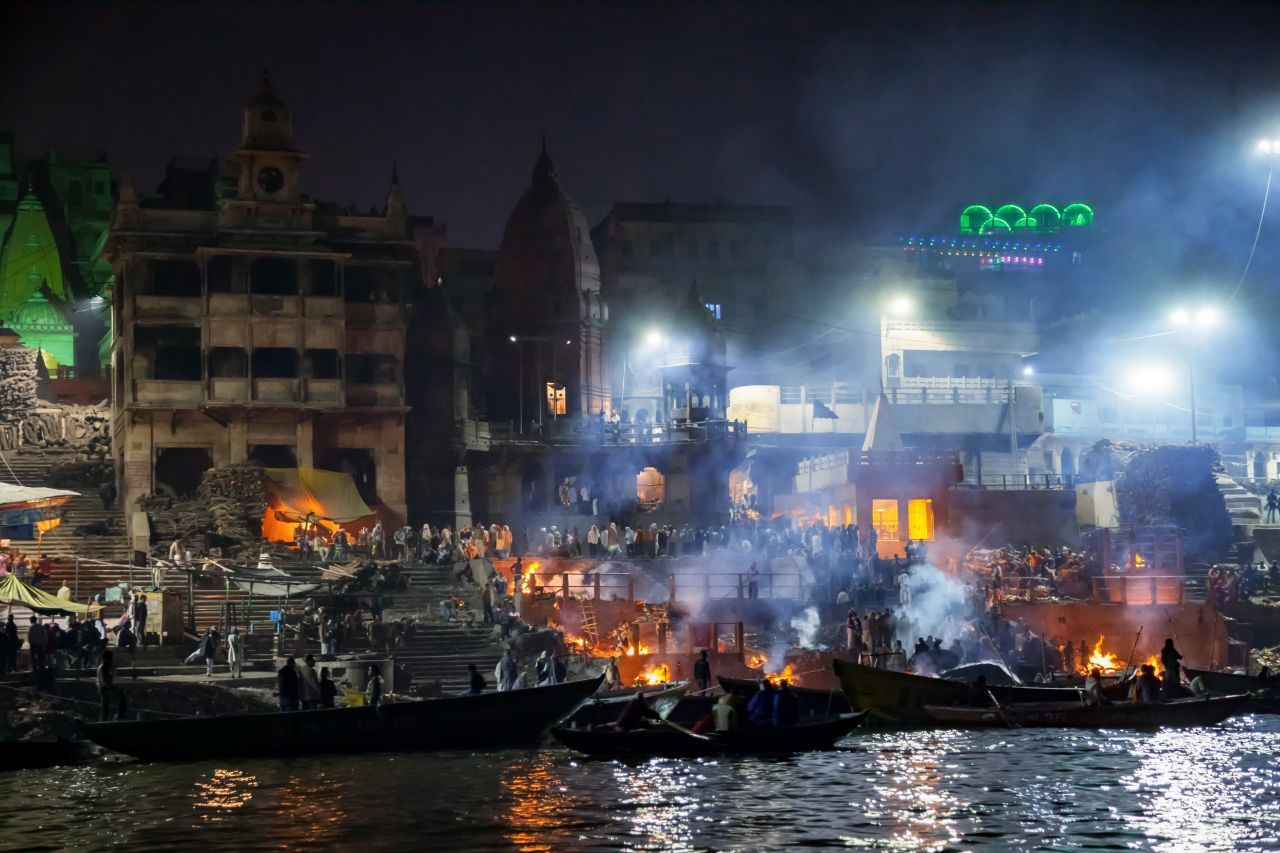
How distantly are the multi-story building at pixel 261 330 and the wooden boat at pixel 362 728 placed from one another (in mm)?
24672

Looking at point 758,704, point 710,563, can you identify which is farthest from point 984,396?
point 758,704

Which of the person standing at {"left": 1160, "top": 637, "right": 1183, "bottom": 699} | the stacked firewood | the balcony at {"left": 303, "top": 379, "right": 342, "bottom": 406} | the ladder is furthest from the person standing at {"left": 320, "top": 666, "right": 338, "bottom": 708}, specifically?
the stacked firewood

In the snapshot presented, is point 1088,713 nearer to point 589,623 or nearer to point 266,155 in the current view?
point 589,623

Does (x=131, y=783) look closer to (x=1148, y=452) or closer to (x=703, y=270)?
(x=1148, y=452)

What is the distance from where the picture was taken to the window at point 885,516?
50094 mm

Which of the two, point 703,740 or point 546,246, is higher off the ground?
point 546,246

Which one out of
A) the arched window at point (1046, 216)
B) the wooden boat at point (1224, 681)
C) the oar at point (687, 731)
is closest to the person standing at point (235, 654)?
the oar at point (687, 731)

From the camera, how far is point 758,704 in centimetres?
2588

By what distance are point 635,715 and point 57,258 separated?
53.5m

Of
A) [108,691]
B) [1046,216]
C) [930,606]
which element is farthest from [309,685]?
[1046,216]

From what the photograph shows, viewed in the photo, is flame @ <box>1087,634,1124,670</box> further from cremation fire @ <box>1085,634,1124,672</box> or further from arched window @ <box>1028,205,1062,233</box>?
arched window @ <box>1028,205,1062,233</box>

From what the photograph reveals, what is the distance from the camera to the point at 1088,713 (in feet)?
94.8

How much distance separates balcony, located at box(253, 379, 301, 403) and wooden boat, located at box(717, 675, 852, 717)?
24.4 metres

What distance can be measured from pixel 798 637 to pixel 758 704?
1354 cm
